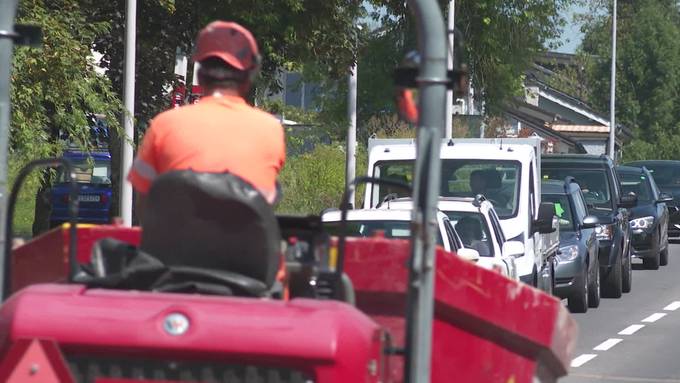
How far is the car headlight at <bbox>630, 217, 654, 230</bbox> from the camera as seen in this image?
1063 inches

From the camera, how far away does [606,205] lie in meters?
23.2

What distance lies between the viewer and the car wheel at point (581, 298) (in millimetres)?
19172

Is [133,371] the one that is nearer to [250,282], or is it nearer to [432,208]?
[250,282]

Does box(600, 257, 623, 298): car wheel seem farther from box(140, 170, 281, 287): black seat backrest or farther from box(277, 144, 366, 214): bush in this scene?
box(140, 170, 281, 287): black seat backrest

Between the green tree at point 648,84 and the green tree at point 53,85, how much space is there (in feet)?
182

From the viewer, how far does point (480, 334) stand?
543cm

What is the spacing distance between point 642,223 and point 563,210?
6743 mm

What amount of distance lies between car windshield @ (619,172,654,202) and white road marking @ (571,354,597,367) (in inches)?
565

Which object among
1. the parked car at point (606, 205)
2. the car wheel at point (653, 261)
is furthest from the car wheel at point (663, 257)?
the parked car at point (606, 205)

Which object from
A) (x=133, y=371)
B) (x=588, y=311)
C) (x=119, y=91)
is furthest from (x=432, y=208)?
(x=119, y=91)

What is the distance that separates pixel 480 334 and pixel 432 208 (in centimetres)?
82

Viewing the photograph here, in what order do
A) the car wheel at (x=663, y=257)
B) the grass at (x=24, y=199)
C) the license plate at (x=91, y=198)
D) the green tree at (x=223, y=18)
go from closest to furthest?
the grass at (x=24, y=199)
the green tree at (x=223, y=18)
the car wheel at (x=663, y=257)
the license plate at (x=91, y=198)

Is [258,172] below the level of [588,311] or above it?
above

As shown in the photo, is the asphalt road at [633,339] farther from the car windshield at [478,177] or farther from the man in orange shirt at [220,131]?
the man in orange shirt at [220,131]
